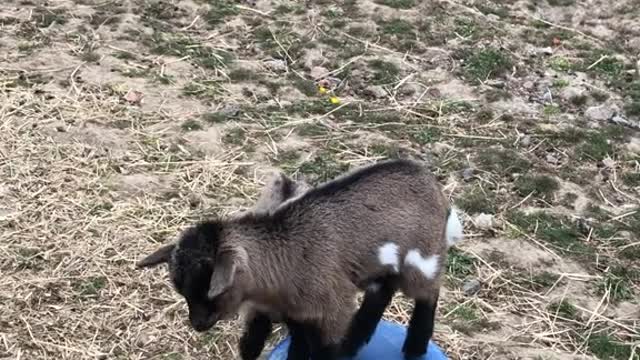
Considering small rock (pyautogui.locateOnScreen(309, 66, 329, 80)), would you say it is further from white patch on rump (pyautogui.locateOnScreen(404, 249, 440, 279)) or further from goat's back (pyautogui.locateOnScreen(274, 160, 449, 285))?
white patch on rump (pyautogui.locateOnScreen(404, 249, 440, 279))

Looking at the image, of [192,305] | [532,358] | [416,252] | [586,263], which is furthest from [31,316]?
[586,263]

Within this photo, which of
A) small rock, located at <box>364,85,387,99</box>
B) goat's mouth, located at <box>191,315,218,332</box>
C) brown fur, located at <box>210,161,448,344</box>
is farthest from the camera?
small rock, located at <box>364,85,387,99</box>

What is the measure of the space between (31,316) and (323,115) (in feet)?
8.29

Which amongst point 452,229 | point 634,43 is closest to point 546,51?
point 634,43

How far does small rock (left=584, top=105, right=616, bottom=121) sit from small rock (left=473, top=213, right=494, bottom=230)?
1.56 metres

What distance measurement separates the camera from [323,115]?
6.33m

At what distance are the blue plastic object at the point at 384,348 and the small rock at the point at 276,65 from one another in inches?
116

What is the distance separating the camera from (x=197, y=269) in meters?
3.32

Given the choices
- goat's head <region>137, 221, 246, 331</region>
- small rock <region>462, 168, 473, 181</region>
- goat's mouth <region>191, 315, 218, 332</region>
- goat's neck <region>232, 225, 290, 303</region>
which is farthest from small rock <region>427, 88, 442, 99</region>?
goat's mouth <region>191, 315, 218, 332</region>

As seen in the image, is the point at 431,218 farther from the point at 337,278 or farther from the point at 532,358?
the point at 532,358

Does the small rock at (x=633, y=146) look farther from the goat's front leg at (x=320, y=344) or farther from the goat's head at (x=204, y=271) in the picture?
the goat's head at (x=204, y=271)

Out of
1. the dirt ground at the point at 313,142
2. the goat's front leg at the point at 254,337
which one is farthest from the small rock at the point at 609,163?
the goat's front leg at the point at 254,337

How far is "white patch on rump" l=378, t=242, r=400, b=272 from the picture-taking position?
3.66m

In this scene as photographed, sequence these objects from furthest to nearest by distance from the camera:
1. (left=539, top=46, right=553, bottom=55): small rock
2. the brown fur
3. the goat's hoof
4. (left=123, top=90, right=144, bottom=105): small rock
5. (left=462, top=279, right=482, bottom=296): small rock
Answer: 1. (left=539, top=46, right=553, bottom=55): small rock
2. (left=123, top=90, right=144, bottom=105): small rock
3. (left=462, top=279, right=482, bottom=296): small rock
4. the goat's hoof
5. the brown fur
